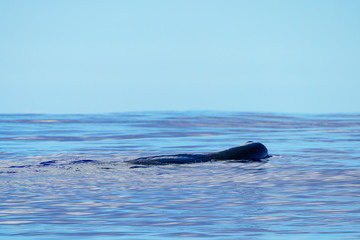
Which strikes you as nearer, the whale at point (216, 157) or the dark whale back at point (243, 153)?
the whale at point (216, 157)

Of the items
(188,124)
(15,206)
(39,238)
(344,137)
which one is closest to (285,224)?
(39,238)

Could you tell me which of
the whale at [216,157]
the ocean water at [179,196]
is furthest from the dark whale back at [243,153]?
the ocean water at [179,196]

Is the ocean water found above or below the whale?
below

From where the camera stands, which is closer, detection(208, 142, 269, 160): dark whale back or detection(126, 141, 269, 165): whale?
detection(126, 141, 269, 165): whale

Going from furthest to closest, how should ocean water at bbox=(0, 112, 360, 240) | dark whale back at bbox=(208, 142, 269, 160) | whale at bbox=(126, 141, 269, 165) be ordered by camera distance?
dark whale back at bbox=(208, 142, 269, 160), whale at bbox=(126, 141, 269, 165), ocean water at bbox=(0, 112, 360, 240)

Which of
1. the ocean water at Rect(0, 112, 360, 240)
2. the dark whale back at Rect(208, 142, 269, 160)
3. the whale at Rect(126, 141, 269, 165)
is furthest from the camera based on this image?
the dark whale back at Rect(208, 142, 269, 160)

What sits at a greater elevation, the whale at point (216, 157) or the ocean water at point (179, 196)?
the whale at point (216, 157)

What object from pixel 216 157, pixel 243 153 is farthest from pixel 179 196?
pixel 243 153

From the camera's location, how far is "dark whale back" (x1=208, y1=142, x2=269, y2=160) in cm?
920

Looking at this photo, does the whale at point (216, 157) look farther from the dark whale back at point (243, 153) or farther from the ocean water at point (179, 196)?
the ocean water at point (179, 196)

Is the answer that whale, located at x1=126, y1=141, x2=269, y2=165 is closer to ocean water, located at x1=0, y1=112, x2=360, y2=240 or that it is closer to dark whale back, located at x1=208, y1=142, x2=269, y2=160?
dark whale back, located at x1=208, y1=142, x2=269, y2=160

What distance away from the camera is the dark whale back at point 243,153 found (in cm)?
920

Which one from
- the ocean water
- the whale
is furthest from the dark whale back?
the ocean water

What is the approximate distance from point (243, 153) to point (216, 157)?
1.57 ft
